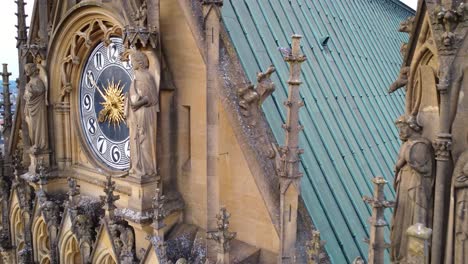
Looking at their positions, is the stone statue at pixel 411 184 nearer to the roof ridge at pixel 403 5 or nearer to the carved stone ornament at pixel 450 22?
the carved stone ornament at pixel 450 22

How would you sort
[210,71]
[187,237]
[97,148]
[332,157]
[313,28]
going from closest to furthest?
1. [210,71]
2. [187,237]
3. [332,157]
4. [97,148]
5. [313,28]

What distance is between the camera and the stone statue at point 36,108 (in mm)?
12258

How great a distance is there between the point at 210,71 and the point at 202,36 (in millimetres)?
665

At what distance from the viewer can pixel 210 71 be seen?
328 inches

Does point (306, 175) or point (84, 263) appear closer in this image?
point (306, 175)

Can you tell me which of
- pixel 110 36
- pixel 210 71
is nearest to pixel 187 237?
pixel 210 71

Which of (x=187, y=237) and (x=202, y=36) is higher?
(x=202, y=36)

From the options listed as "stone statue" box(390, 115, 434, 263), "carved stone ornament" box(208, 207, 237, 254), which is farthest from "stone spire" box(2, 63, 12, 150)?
"stone statue" box(390, 115, 434, 263)

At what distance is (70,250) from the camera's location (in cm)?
1146

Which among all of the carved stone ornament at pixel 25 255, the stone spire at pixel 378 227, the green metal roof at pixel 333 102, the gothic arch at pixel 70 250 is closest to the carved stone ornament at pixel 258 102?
the green metal roof at pixel 333 102

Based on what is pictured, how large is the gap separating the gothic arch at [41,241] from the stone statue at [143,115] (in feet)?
16.9

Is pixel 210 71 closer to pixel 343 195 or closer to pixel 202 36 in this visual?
pixel 202 36

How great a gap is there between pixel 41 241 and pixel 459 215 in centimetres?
1119

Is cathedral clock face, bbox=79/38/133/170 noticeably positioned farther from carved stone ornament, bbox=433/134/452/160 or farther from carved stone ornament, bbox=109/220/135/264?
carved stone ornament, bbox=433/134/452/160
